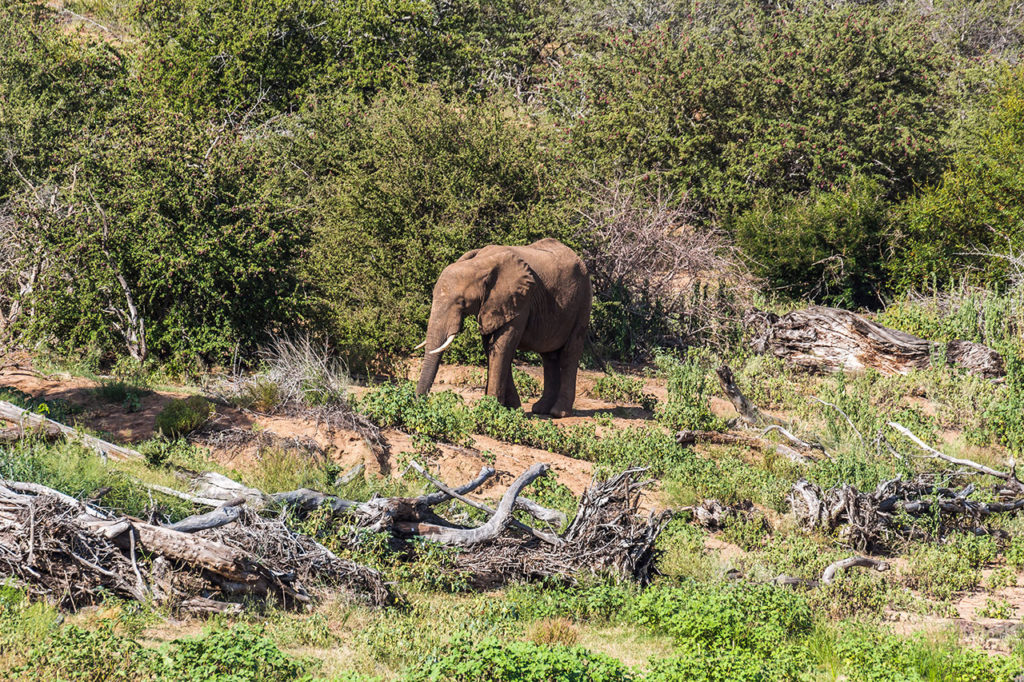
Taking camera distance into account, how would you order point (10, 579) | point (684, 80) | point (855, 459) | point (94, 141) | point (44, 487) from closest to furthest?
1. point (10, 579)
2. point (44, 487)
3. point (855, 459)
4. point (94, 141)
5. point (684, 80)

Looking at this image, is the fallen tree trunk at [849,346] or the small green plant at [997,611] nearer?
the small green plant at [997,611]

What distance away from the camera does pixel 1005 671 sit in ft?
21.6

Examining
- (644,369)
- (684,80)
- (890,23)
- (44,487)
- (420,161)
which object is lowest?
(644,369)

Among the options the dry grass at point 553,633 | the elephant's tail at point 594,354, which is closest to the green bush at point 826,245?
the elephant's tail at point 594,354

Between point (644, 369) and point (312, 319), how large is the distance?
198 inches

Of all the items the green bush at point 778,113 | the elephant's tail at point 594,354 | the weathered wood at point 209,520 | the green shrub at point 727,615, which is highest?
the green bush at point 778,113

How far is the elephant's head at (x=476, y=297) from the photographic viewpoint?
508 inches

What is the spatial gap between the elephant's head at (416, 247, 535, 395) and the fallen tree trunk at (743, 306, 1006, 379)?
6484 millimetres

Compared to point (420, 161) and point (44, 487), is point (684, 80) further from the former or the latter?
point (44, 487)

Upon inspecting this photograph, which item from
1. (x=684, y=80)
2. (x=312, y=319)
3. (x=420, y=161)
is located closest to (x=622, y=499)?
(x=312, y=319)

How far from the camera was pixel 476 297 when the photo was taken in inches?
508

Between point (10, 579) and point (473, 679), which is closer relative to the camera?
point (473, 679)

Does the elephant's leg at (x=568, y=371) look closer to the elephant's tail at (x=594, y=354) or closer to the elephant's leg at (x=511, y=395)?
the elephant's leg at (x=511, y=395)

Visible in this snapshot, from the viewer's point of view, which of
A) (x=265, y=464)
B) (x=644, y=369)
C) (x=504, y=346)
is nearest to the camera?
(x=265, y=464)
